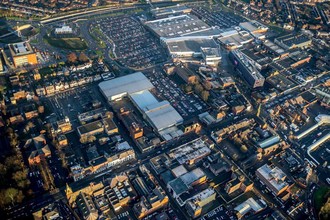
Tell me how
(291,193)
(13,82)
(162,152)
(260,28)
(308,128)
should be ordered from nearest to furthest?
(291,193) < (162,152) < (308,128) < (13,82) < (260,28)

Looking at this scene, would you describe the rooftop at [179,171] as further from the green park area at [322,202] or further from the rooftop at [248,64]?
the rooftop at [248,64]

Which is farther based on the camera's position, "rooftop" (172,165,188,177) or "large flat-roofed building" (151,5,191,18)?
"large flat-roofed building" (151,5,191,18)

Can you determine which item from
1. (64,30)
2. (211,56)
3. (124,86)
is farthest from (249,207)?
(64,30)

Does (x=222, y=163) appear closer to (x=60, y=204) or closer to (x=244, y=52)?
(x=60, y=204)

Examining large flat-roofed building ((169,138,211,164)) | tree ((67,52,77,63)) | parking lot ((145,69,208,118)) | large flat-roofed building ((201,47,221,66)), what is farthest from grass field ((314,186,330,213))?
tree ((67,52,77,63))

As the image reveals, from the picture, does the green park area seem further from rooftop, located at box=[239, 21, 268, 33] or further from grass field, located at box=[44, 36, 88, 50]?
grass field, located at box=[44, 36, 88, 50]

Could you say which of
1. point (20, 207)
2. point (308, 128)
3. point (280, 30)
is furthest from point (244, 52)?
point (20, 207)
